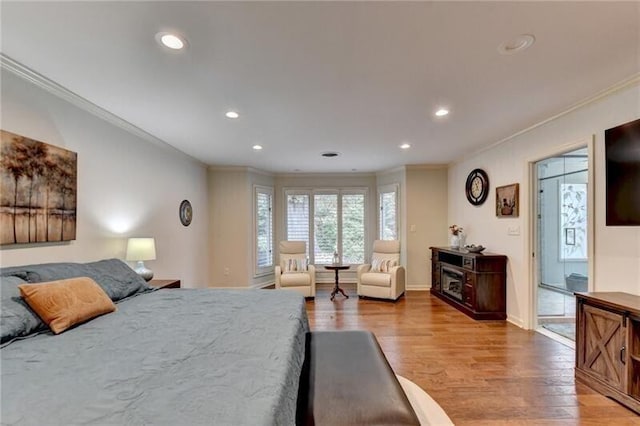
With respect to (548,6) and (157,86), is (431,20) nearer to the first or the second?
(548,6)

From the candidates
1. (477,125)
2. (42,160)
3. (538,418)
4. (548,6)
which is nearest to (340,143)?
(477,125)

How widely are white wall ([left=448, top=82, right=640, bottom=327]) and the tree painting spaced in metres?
4.32

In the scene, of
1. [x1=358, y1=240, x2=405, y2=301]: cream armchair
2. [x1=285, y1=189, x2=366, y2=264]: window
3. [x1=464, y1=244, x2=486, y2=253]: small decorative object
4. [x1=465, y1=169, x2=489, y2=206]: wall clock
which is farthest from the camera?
[x1=285, y1=189, x2=366, y2=264]: window

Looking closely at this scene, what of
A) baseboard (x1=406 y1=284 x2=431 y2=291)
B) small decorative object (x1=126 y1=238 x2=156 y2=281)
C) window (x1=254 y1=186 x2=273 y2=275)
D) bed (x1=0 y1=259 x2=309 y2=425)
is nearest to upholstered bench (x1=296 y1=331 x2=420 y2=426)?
bed (x1=0 y1=259 x2=309 y2=425)

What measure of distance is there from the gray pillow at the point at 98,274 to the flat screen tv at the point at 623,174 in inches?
166

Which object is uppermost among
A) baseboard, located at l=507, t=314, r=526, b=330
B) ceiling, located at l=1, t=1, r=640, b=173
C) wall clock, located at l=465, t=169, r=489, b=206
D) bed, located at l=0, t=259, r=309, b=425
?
ceiling, located at l=1, t=1, r=640, b=173

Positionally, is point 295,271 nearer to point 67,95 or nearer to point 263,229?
point 263,229

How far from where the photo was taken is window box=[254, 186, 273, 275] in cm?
657

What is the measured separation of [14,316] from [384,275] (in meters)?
4.69

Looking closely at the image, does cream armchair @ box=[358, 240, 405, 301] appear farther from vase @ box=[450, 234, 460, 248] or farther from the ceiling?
the ceiling

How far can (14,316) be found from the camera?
1690mm

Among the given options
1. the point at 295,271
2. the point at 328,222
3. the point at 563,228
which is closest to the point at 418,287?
the point at 328,222

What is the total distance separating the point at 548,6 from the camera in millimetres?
1655

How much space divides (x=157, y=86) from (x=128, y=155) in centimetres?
148
